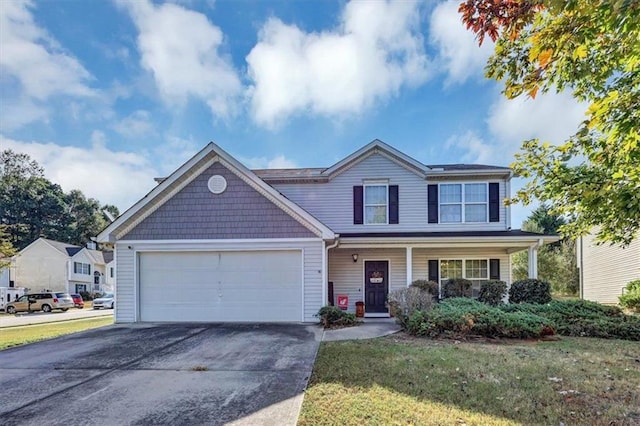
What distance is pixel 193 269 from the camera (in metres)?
12.1

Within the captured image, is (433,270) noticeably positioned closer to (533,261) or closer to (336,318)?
(533,261)

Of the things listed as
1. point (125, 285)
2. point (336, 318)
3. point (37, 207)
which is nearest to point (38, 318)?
point (125, 285)

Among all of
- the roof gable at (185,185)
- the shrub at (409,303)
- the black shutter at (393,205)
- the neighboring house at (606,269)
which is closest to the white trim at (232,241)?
the roof gable at (185,185)

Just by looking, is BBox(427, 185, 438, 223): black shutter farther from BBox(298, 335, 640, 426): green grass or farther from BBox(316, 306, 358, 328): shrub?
BBox(298, 335, 640, 426): green grass

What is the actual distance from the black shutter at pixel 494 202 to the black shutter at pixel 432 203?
199cm

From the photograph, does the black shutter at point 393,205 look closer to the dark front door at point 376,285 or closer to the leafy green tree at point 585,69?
the dark front door at point 376,285

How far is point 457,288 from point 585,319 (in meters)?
4.25

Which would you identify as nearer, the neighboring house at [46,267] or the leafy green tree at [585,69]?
the leafy green tree at [585,69]

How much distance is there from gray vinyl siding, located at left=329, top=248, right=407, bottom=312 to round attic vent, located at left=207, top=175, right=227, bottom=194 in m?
4.98

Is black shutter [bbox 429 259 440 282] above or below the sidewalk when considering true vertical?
above

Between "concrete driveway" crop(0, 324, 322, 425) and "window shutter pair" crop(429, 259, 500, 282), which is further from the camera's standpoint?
"window shutter pair" crop(429, 259, 500, 282)

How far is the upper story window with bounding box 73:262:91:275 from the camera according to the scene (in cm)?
3866

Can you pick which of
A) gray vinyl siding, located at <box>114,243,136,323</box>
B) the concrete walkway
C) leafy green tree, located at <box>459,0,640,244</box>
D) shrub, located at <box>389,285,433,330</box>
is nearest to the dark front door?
the concrete walkway

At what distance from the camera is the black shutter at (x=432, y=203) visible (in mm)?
14442
